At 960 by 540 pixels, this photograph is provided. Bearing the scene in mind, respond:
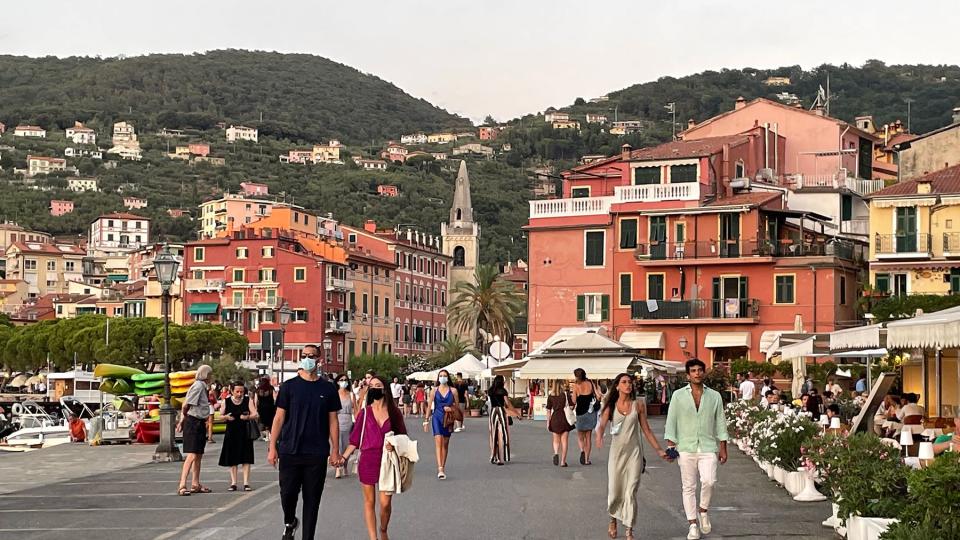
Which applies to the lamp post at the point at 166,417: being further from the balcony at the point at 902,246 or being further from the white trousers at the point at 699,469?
the balcony at the point at 902,246

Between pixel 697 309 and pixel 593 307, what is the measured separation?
564 centimetres

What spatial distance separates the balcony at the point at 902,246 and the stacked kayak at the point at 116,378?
29.2 meters

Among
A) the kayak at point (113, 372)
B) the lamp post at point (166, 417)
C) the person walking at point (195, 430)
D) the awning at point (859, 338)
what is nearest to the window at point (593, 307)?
the kayak at point (113, 372)

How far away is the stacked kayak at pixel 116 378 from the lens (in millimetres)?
53750

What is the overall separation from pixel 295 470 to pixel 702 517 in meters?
4.42

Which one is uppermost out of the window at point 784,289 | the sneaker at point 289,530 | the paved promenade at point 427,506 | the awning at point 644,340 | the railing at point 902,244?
the railing at point 902,244

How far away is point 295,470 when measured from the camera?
13828 mm

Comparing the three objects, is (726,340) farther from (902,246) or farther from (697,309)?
(902,246)

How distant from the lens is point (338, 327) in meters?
111

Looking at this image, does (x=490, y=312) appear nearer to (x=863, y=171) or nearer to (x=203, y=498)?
(x=863, y=171)

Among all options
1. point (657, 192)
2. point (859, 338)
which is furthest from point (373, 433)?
point (657, 192)

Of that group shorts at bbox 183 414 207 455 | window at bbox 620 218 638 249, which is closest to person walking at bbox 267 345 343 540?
shorts at bbox 183 414 207 455

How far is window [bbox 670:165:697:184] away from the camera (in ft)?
221

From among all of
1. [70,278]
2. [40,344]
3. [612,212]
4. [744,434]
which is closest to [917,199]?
[612,212]
